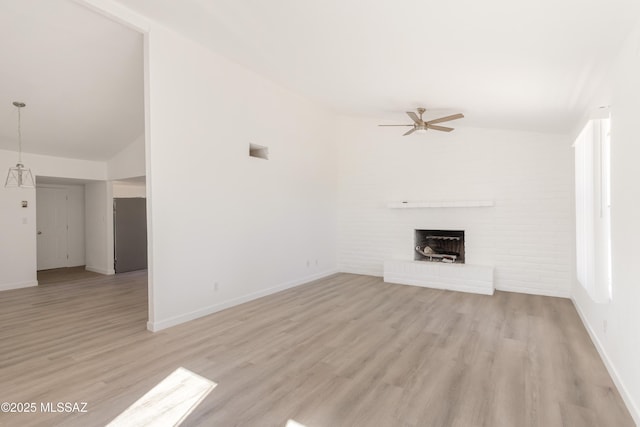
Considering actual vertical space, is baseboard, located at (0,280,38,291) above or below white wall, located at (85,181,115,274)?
below

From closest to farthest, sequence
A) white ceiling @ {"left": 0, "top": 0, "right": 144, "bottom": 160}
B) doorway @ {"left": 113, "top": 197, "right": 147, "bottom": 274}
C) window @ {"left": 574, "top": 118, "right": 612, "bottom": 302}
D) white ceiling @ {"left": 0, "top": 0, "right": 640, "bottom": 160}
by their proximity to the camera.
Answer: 1. white ceiling @ {"left": 0, "top": 0, "right": 640, "bottom": 160}
2. window @ {"left": 574, "top": 118, "right": 612, "bottom": 302}
3. white ceiling @ {"left": 0, "top": 0, "right": 144, "bottom": 160}
4. doorway @ {"left": 113, "top": 197, "right": 147, "bottom": 274}

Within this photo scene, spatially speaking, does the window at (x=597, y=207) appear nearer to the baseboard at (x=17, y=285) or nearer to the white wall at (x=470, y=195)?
the white wall at (x=470, y=195)

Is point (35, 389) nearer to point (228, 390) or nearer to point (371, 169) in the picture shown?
point (228, 390)

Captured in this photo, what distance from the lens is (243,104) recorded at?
500 cm

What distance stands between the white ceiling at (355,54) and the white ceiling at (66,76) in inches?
0.6

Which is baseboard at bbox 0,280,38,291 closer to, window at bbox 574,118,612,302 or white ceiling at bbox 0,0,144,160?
white ceiling at bbox 0,0,144,160

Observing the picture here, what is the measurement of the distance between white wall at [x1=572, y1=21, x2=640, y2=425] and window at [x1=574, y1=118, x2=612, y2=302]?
326 mm

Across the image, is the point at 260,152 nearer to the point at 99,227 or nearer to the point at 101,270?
the point at 99,227

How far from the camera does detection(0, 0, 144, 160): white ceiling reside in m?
3.51

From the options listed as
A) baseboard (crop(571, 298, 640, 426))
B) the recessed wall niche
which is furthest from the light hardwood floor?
the recessed wall niche

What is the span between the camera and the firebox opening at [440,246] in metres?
6.26

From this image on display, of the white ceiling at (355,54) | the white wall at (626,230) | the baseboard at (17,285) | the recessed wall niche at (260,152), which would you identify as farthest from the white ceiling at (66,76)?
the white wall at (626,230)

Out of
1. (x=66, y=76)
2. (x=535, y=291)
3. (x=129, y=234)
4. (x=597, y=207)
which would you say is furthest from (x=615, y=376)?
(x=129, y=234)

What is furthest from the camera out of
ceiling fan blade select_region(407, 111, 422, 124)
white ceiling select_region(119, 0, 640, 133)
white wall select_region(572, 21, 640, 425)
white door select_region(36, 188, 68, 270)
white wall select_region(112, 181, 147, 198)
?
white wall select_region(112, 181, 147, 198)
